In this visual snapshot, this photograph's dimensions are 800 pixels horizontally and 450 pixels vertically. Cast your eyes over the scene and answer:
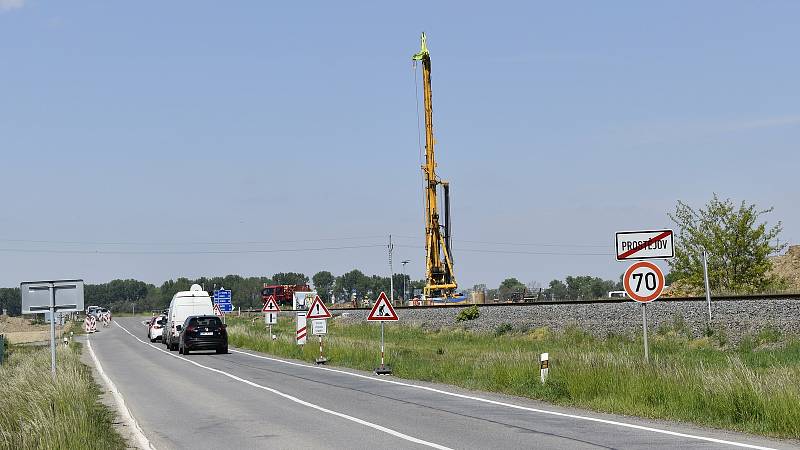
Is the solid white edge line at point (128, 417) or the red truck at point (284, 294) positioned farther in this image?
the red truck at point (284, 294)

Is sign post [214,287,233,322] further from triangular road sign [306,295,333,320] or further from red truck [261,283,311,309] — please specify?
red truck [261,283,311,309]

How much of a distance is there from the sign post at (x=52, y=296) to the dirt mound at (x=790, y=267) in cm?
4860

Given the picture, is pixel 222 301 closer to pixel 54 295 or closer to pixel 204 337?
pixel 204 337

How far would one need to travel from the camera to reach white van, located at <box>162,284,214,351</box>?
4775 centimetres

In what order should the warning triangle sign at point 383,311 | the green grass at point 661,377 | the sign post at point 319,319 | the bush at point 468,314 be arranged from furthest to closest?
the bush at point 468,314, the sign post at point 319,319, the warning triangle sign at point 383,311, the green grass at point 661,377

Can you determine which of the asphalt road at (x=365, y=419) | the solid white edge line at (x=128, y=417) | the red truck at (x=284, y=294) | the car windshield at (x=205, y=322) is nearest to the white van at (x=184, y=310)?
the car windshield at (x=205, y=322)

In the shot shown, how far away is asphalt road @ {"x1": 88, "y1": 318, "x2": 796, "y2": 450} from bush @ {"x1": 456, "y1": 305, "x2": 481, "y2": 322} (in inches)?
1153

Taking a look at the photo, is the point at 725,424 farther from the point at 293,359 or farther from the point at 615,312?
the point at 615,312

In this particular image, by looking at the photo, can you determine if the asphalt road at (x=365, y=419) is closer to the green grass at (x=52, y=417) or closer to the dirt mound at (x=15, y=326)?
the green grass at (x=52, y=417)

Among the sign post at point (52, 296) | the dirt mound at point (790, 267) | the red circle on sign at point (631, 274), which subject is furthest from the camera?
the dirt mound at point (790, 267)

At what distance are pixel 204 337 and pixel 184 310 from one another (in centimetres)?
804

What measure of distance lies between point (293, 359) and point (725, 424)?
2415 cm

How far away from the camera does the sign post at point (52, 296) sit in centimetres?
2191

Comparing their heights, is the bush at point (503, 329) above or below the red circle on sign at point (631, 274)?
below
